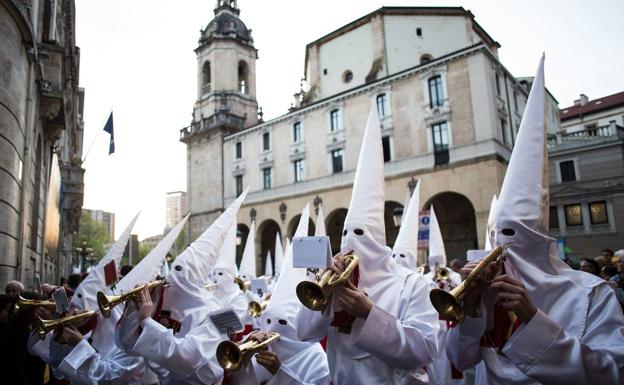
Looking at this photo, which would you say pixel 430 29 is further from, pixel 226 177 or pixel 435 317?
pixel 435 317

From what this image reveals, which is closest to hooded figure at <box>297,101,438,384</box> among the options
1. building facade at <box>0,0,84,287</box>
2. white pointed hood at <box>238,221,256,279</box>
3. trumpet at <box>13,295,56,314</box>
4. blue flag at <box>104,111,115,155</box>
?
trumpet at <box>13,295,56,314</box>

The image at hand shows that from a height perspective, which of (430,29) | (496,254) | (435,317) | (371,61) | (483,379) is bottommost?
(483,379)

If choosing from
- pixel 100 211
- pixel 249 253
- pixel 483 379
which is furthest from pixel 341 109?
pixel 100 211

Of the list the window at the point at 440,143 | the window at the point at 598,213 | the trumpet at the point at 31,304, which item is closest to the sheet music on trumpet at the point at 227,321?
the trumpet at the point at 31,304

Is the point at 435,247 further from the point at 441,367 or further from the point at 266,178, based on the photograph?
the point at 266,178

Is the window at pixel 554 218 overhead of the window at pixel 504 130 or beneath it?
beneath

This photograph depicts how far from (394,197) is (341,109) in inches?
304

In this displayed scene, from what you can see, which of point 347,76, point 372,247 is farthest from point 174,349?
point 347,76

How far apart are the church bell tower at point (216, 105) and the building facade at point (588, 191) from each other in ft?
81.3

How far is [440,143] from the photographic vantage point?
25297 mm

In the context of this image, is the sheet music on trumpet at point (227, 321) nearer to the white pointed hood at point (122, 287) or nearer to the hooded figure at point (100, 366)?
the hooded figure at point (100, 366)

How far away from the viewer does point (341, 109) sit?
29.7 m

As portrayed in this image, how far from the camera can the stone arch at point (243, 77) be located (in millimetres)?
40031

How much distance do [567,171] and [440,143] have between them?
376 inches
